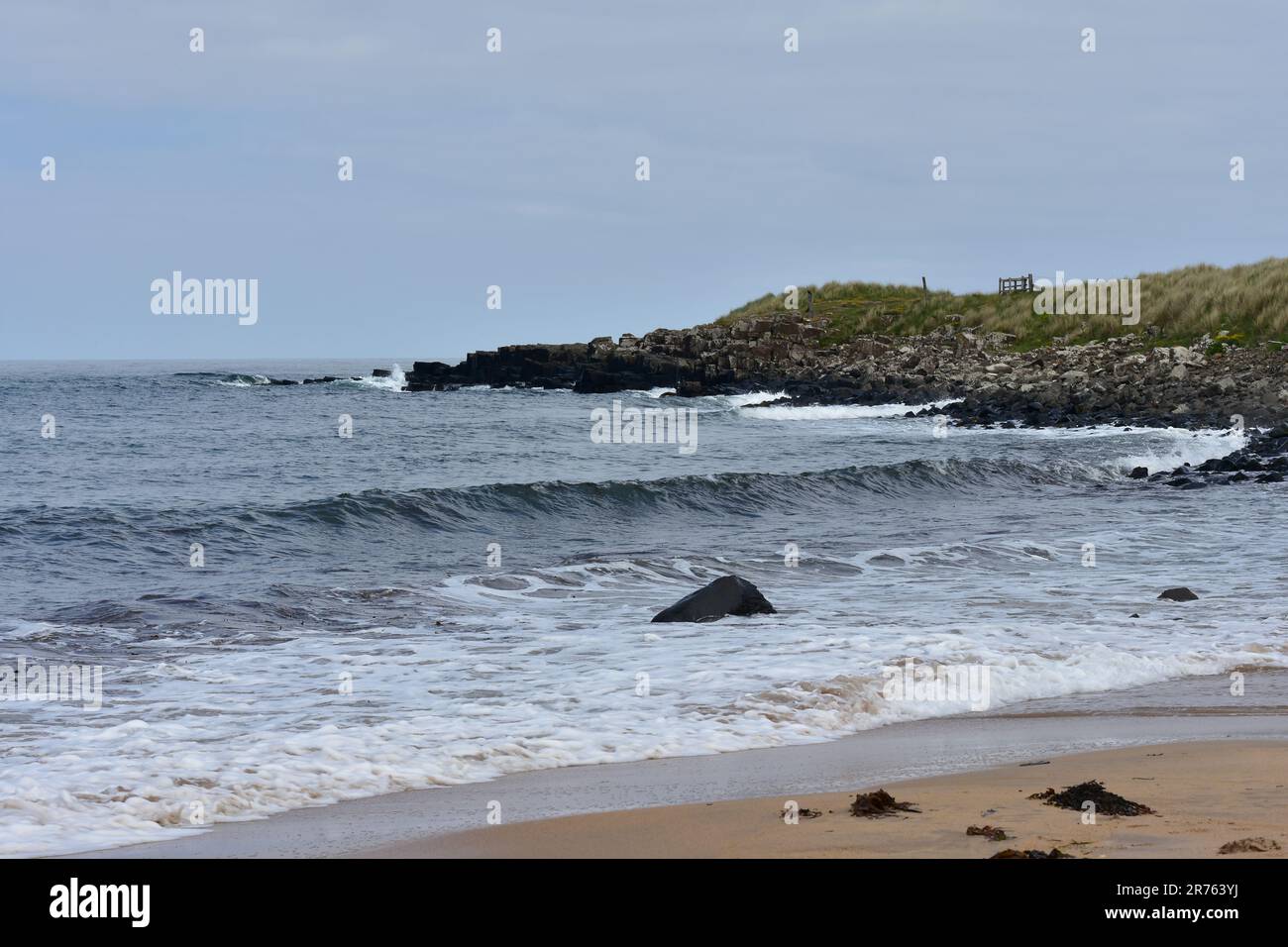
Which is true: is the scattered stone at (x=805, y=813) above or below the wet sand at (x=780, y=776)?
above

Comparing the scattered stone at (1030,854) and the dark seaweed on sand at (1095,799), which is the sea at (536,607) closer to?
the dark seaweed on sand at (1095,799)

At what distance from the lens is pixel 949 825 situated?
593 cm

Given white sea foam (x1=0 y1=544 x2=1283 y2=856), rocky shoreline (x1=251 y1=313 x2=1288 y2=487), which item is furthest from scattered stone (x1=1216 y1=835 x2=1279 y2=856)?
rocky shoreline (x1=251 y1=313 x2=1288 y2=487)

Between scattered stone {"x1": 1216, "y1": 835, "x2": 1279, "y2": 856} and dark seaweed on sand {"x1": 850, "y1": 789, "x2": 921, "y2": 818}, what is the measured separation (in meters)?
1.53

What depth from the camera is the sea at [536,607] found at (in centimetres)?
787

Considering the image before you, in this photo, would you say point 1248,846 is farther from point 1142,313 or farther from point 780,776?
point 1142,313

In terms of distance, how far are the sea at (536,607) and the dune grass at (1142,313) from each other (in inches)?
776

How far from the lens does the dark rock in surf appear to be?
12.8 metres

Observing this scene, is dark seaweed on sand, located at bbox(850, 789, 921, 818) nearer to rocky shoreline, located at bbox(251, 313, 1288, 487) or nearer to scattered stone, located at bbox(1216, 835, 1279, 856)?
scattered stone, located at bbox(1216, 835, 1279, 856)

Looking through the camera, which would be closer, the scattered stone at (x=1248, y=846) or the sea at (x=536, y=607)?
the scattered stone at (x=1248, y=846)

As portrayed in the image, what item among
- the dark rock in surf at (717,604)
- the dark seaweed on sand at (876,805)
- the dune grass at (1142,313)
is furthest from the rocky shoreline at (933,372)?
the dark seaweed on sand at (876,805)
